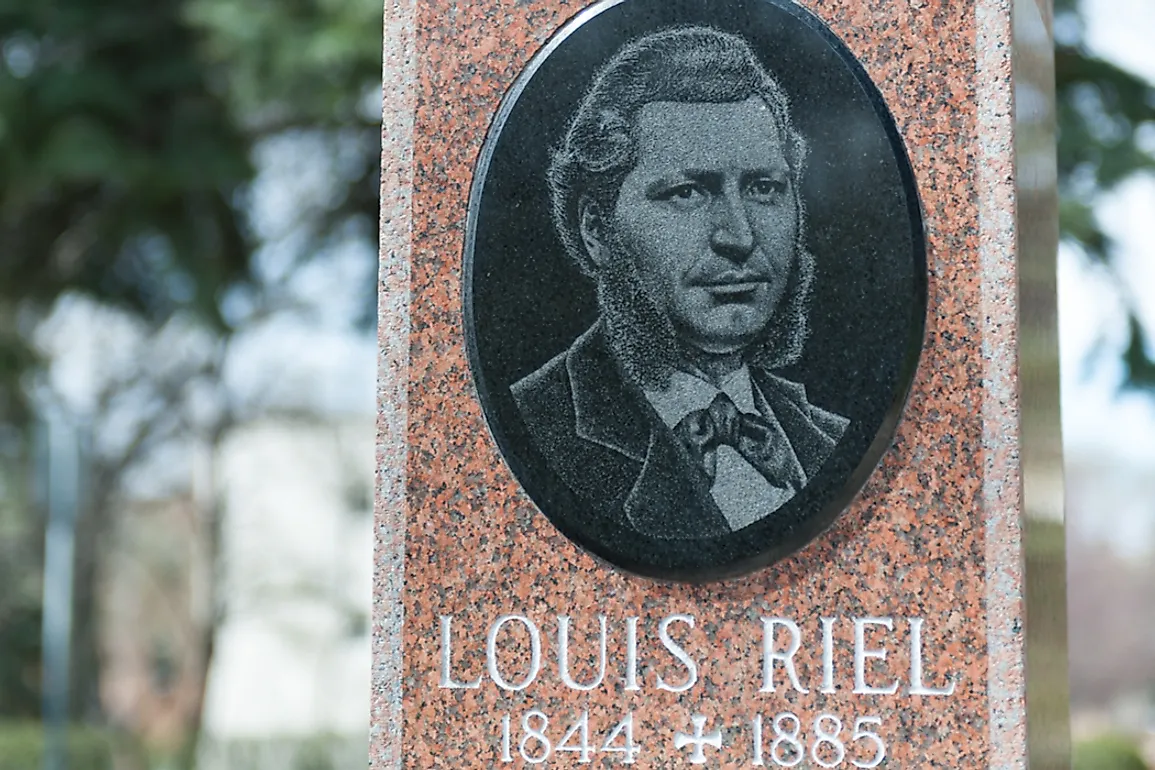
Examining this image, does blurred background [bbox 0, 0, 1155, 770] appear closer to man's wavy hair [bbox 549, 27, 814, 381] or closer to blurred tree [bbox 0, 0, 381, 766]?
blurred tree [bbox 0, 0, 381, 766]

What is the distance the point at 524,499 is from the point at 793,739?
30.8 inches

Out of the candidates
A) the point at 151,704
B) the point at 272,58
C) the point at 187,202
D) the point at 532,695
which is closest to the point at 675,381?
the point at 532,695

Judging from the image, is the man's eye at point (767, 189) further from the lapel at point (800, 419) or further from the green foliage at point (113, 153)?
the green foliage at point (113, 153)

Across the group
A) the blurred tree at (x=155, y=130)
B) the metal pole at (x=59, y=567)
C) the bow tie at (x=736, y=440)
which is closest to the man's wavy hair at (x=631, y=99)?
the bow tie at (x=736, y=440)

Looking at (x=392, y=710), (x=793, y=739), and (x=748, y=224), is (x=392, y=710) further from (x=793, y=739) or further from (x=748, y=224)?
(x=748, y=224)

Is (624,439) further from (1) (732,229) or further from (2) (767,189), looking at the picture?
(2) (767,189)

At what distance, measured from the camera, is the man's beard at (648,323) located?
320cm

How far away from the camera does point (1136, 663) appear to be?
5019cm

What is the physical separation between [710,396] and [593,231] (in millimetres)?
466

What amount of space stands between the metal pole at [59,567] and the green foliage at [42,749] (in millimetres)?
213

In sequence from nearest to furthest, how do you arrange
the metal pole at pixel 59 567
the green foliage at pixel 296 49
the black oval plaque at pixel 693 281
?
the black oval plaque at pixel 693 281
the green foliage at pixel 296 49
the metal pole at pixel 59 567

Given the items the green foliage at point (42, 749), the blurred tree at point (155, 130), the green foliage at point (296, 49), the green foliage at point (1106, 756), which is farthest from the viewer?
the green foliage at point (42, 749)

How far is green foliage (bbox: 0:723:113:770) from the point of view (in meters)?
14.1

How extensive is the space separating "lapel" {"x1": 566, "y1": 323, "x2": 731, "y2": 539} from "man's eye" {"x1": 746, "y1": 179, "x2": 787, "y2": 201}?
0.46 meters
